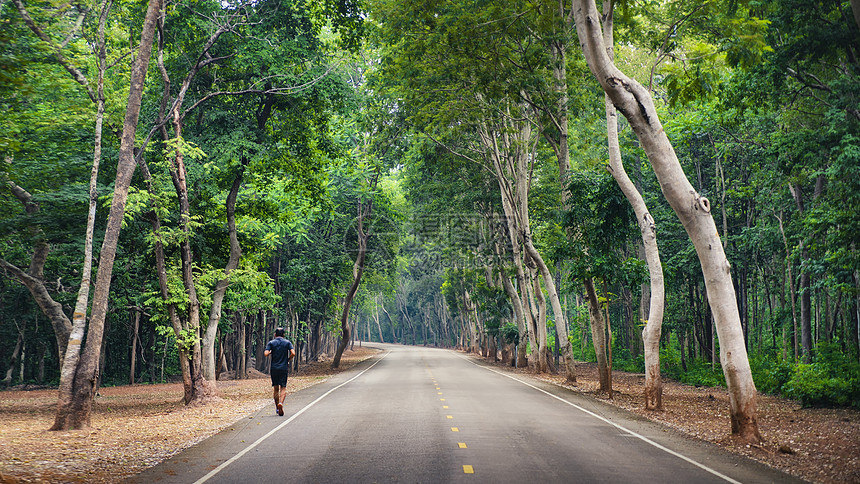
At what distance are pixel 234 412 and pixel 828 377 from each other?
15.6m

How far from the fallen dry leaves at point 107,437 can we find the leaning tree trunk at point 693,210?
9.13m

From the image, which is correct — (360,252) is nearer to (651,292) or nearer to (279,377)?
(279,377)

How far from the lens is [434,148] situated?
3006 centimetres

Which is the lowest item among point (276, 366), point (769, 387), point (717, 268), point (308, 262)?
point (769, 387)

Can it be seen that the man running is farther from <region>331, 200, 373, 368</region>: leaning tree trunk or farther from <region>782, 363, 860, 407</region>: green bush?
<region>331, 200, 373, 368</region>: leaning tree trunk

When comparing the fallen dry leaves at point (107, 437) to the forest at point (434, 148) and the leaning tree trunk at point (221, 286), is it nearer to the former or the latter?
the forest at point (434, 148)

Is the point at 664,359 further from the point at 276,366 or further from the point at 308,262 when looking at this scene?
the point at 276,366

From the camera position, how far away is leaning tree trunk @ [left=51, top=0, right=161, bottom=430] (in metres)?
12.2

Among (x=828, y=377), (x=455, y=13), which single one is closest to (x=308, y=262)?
(x=455, y=13)

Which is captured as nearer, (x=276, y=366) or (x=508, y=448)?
(x=508, y=448)

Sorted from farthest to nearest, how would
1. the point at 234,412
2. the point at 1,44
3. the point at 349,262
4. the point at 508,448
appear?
1. the point at 349,262
2. the point at 234,412
3. the point at 508,448
4. the point at 1,44

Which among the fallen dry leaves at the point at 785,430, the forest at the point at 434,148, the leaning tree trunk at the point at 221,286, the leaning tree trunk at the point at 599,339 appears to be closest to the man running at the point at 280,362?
the forest at the point at 434,148

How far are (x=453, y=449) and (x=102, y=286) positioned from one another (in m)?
8.10

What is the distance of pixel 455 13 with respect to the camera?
Result: 16344mm
